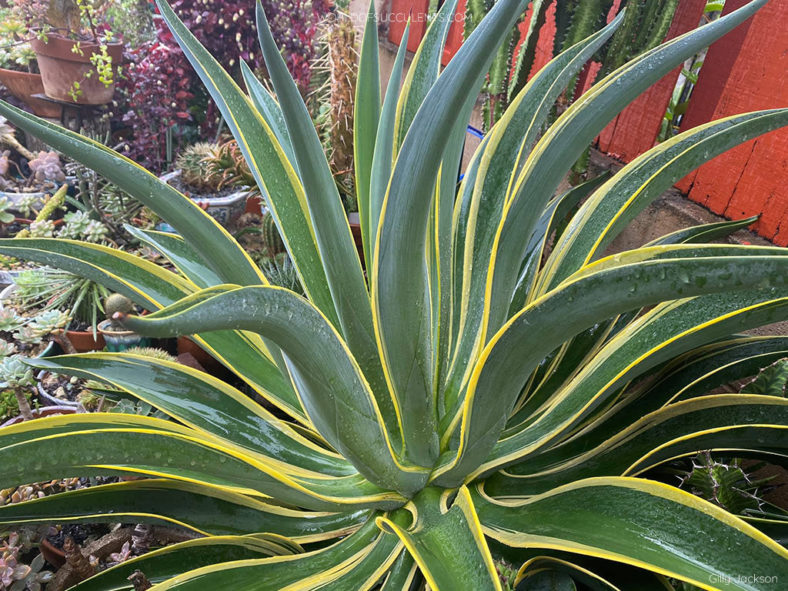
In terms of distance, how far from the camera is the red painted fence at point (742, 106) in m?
0.97

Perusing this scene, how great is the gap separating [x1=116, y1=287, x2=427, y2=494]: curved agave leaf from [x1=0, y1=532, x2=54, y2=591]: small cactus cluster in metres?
0.48

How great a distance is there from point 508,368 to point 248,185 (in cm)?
164

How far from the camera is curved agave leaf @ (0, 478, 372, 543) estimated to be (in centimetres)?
59

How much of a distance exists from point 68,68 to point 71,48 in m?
0.08

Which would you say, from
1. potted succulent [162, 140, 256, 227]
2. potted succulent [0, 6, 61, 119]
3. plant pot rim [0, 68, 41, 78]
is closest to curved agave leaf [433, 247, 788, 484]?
potted succulent [162, 140, 256, 227]

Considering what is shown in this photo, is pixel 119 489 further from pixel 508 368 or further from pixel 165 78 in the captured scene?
pixel 165 78

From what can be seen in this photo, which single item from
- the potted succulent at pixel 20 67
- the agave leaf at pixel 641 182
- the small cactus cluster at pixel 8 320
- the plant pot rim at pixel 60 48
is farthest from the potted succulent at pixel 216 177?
the agave leaf at pixel 641 182

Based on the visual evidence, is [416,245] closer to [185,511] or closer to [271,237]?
[185,511]

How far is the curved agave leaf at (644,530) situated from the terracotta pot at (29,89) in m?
2.52

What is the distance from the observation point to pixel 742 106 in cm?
104

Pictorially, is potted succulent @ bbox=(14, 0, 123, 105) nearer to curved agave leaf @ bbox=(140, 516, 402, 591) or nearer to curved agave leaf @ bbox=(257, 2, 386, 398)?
curved agave leaf @ bbox=(257, 2, 386, 398)

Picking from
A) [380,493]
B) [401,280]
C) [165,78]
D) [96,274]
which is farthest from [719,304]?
[165,78]

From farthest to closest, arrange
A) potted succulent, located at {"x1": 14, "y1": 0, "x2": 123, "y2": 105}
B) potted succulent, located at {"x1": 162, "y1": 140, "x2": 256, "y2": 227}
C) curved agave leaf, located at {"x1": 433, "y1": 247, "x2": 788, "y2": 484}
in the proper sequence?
potted succulent, located at {"x1": 14, "y1": 0, "x2": 123, "y2": 105}
potted succulent, located at {"x1": 162, "y1": 140, "x2": 256, "y2": 227}
curved agave leaf, located at {"x1": 433, "y1": 247, "x2": 788, "y2": 484}

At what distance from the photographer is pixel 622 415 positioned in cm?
70
